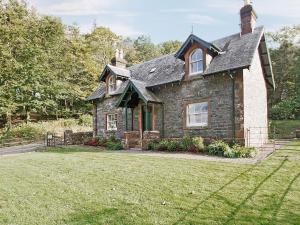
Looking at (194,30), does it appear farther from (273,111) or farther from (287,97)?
(287,97)

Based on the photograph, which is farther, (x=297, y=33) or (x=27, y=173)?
(x=297, y=33)

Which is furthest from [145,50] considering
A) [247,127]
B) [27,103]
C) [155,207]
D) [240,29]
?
[155,207]

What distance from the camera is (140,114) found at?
1956 centimetres

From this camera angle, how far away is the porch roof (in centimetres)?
1809

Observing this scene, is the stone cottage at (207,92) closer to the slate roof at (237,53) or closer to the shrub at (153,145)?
the slate roof at (237,53)

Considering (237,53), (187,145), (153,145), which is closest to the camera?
(187,145)

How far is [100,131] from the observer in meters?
24.1

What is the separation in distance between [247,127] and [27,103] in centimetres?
2798

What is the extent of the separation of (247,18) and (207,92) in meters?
5.74

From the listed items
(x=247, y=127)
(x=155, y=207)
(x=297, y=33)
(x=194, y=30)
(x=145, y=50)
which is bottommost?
(x=155, y=207)

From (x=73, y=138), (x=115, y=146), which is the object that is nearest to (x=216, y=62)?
(x=115, y=146)

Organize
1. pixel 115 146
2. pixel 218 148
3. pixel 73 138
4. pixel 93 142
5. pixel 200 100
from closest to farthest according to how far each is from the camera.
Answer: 1. pixel 218 148
2. pixel 200 100
3. pixel 115 146
4. pixel 93 142
5. pixel 73 138

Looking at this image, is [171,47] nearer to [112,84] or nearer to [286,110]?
[286,110]

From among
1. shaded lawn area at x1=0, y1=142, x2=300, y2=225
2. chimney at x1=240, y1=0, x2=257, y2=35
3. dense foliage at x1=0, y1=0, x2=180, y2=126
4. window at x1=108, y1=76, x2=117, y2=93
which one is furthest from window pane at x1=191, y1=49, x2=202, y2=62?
dense foliage at x1=0, y1=0, x2=180, y2=126
